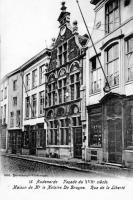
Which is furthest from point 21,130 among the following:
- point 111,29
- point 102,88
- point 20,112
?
point 111,29

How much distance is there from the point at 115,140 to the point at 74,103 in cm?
384

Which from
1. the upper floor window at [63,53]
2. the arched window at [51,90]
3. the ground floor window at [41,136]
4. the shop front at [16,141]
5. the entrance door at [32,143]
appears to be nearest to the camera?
the upper floor window at [63,53]

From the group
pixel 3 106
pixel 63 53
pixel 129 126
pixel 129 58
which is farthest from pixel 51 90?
pixel 129 126

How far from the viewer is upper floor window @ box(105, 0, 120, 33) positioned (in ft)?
30.5

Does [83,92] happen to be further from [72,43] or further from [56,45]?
[56,45]

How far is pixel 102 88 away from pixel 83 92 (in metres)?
1.72

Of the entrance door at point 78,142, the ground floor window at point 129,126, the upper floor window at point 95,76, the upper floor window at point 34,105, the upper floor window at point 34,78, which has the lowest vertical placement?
the entrance door at point 78,142

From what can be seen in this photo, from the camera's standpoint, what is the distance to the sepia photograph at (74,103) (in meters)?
6.99

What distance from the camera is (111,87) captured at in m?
9.48

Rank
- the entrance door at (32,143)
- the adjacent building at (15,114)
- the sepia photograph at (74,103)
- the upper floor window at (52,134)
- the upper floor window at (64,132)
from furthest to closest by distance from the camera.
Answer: the entrance door at (32,143)
the adjacent building at (15,114)
the upper floor window at (52,134)
the upper floor window at (64,132)
the sepia photograph at (74,103)

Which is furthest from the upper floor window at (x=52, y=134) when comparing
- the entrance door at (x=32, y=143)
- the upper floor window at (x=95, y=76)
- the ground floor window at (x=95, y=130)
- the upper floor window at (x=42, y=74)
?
the upper floor window at (x=95, y=76)

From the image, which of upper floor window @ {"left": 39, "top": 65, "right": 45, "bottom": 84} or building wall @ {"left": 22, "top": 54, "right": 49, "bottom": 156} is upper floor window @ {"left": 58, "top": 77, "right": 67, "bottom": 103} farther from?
upper floor window @ {"left": 39, "top": 65, "right": 45, "bottom": 84}

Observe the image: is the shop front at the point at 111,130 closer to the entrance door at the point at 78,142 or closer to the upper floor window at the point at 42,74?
the entrance door at the point at 78,142

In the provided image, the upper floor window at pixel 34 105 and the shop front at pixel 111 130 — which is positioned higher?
the upper floor window at pixel 34 105
